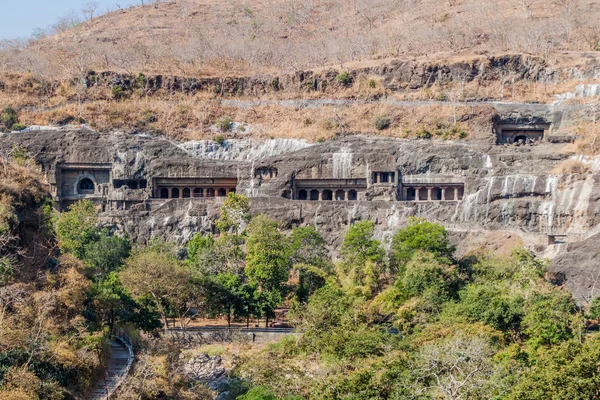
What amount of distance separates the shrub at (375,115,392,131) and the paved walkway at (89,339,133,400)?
35.4 metres

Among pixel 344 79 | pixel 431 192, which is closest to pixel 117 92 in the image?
pixel 344 79

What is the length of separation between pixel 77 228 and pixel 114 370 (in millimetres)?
26090

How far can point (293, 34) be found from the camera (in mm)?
108688

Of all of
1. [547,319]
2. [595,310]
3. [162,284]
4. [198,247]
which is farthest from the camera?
[198,247]

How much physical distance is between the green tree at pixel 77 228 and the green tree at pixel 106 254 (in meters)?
0.67

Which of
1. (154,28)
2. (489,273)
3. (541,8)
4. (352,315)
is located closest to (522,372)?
(352,315)

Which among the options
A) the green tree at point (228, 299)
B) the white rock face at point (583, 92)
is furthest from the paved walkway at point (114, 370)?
the white rock face at point (583, 92)

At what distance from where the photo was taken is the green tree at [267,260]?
1886 inches

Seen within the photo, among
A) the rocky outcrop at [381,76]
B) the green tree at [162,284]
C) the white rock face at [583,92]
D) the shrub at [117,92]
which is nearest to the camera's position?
the green tree at [162,284]

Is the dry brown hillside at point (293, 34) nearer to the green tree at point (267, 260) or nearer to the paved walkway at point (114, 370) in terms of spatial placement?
the green tree at point (267, 260)

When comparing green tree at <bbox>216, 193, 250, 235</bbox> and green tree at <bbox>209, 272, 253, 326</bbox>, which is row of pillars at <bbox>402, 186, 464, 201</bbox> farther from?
green tree at <bbox>209, 272, 253, 326</bbox>

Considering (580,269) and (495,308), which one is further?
(580,269)

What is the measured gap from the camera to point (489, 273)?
45.7 meters

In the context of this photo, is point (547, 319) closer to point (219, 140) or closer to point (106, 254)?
point (106, 254)
